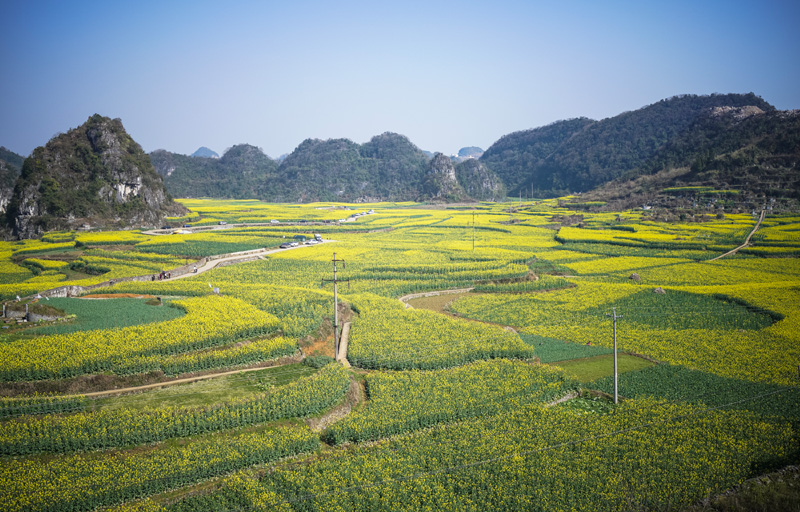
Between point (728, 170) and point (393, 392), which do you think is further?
point (728, 170)

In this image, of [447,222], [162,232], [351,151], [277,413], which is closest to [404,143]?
[351,151]

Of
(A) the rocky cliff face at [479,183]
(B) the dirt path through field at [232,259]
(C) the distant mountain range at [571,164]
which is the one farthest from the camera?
(A) the rocky cliff face at [479,183]

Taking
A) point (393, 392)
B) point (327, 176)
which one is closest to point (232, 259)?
point (393, 392)

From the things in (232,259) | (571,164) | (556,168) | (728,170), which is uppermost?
(571,164)

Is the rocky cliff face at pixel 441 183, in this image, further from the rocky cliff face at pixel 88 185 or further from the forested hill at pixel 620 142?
the rocky cliff face at pixel 88 185

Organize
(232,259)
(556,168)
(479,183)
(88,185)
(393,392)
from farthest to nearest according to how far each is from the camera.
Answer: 1. (556,168)
2. (479,183)
3. (88,185)
4. (232,259)
5. (393,392)

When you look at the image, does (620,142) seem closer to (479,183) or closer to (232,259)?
(479,183)

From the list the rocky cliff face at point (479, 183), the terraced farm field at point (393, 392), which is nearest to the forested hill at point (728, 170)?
the terraced farm field at point (393, 392)
